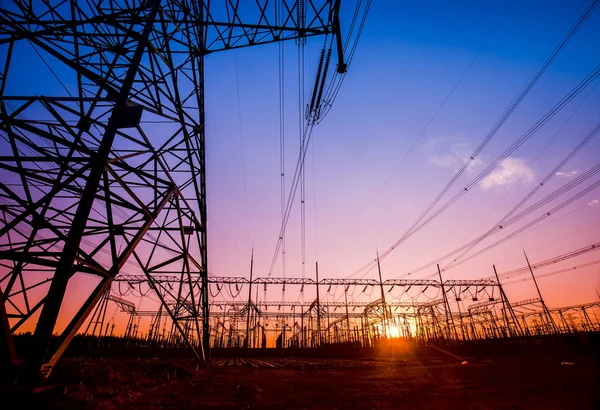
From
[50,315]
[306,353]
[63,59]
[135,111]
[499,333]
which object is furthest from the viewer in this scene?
[499,333]

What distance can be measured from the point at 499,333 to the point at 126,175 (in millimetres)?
48359

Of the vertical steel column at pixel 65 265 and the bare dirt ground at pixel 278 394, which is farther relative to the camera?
the bare dirt ground at pixel 278 394

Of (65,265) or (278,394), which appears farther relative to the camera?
(278,394)

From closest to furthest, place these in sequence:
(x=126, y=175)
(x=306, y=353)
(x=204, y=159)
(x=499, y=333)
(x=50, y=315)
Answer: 1. (x=50, y=315)
2. (x=126, y=175)
3. (x=204, y=159)
4. (x=306, y=353)
5. (x=499, y=333)

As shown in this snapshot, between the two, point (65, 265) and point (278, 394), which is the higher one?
point (65, 265)

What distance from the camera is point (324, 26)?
19.3 ft

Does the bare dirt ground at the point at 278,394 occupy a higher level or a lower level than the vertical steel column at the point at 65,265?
lower

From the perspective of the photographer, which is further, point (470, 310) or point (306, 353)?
point (470, 310)

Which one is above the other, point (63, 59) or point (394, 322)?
point (63, 59)

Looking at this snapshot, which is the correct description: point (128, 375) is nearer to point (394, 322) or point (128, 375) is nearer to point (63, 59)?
point (63, 59)

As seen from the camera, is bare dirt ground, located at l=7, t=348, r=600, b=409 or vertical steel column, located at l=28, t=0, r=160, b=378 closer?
vertical steel column, located at l=28, t=0, r=160, b=378

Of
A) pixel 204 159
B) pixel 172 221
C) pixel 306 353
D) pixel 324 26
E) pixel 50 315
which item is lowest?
pixel 306 353

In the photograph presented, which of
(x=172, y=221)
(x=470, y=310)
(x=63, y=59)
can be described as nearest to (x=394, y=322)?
(x=470, y=310)

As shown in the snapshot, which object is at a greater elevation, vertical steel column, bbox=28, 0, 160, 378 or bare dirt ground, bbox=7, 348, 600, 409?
vertical steel column, bbox=28, 0, 160, 378
